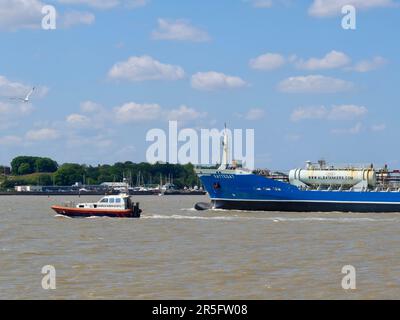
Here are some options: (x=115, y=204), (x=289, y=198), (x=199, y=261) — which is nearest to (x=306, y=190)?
(x=289, y=198)

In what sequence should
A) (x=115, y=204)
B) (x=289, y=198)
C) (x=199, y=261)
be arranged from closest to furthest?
Result: (x=199, y=261) → (x=115, y=204) → (x=289, y=198)

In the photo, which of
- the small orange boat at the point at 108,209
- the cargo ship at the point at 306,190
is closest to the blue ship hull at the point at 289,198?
the cargo ship at the point at 306,190

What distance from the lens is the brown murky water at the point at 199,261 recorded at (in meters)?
29.4

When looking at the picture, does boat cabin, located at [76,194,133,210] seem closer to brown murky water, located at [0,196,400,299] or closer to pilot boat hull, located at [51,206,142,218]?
pilot boat hull, located at [51,206,142,218]

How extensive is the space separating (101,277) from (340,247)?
17242 millimetres

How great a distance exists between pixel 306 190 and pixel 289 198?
2.33 m

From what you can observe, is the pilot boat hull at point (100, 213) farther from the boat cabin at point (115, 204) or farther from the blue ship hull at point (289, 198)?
the blue ship hull at point (289, 198)

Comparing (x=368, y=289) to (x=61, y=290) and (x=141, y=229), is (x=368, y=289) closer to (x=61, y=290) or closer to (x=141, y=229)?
(x=61, y=290)

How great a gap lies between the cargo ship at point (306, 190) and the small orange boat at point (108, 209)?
21.8 meters

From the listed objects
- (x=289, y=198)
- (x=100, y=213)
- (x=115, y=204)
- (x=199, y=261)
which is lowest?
(x=199, y=261)

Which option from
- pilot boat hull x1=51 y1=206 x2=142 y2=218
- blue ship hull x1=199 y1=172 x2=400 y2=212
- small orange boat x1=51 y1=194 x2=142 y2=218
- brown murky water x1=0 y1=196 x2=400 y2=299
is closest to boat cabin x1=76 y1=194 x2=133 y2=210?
small orange boat x1=51 y1=194 x2=142 y2=218

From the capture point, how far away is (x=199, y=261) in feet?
124

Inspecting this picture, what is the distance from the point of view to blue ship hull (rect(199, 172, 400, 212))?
3573 inches

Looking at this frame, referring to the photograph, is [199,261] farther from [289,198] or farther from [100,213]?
[289,198]
